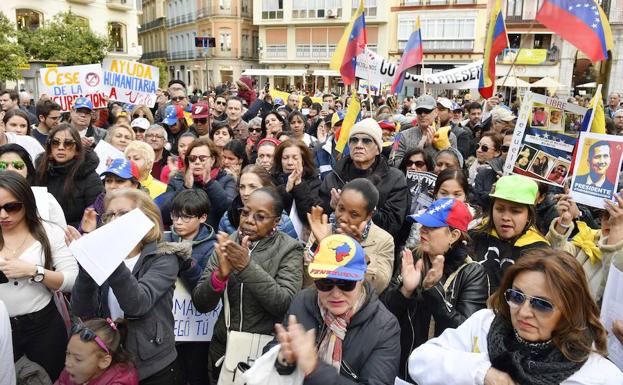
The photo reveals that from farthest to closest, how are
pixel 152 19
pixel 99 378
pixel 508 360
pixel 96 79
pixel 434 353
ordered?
pixel 152 19 → pixel 96 79 → pixel 99 378 → pixel 434 353 → pixel 508 360

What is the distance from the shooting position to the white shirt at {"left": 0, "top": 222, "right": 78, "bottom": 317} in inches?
110

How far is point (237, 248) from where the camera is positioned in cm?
263

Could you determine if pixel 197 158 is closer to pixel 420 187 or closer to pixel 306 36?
pixel 420 187

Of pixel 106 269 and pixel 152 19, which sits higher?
pixel 152 19

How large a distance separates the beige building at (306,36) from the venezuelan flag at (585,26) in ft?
122

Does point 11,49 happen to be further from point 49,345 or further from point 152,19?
point 152,19

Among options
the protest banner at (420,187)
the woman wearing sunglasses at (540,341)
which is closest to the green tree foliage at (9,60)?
the protest banner at (420,187)

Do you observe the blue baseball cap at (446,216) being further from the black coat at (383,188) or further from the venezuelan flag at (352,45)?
the venezuelan flag at (352,45)

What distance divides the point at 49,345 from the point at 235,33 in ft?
164

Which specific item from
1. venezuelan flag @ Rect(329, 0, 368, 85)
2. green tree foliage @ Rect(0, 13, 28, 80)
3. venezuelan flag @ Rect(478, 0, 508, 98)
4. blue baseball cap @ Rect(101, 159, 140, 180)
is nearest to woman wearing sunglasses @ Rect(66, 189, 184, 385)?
blue baseball cap @ Rect(101, 159, 140, 180)

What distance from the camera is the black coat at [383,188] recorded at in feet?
13.4

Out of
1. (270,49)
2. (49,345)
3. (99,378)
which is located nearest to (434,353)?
(99,378)

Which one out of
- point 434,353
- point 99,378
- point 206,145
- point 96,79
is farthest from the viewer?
point 96,79

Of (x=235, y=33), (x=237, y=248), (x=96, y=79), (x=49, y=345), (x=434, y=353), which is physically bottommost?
(x=49, y=345)
